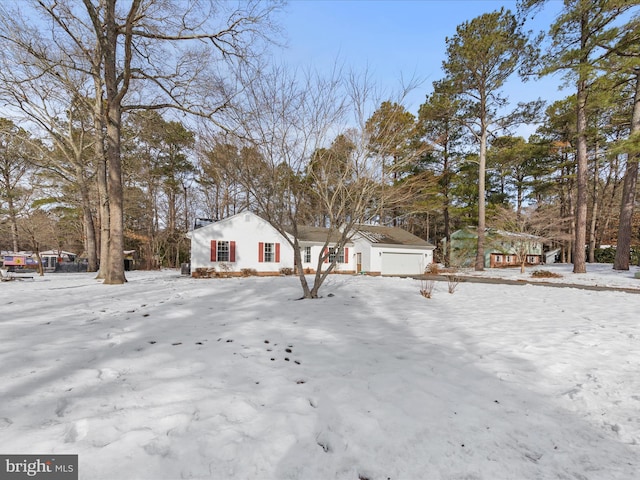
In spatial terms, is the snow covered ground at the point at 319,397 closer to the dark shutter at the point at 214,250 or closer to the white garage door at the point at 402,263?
the dark shutter at the point at 214,250

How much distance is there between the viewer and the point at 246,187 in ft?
22.9

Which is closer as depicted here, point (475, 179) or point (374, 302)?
point (374, 302)

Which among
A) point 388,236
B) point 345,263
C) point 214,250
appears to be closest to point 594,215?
point 388,236

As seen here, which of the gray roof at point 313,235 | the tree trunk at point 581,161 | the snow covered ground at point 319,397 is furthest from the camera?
the gray roof at point 313,235

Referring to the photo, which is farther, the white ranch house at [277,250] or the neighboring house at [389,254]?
the neighboring house at [389,254]

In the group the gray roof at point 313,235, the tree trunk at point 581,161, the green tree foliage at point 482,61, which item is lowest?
the gray roof at point 313,235

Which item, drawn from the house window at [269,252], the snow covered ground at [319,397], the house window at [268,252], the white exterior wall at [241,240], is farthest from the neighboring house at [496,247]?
the snow covered ground at [319,397]

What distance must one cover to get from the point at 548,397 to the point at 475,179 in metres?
24.2

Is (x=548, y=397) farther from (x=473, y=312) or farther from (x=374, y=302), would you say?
(x=374, y=302)

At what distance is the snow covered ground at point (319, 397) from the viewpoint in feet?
5.89

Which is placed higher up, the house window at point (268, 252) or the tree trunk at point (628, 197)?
the tree trunk at point (628, 197)

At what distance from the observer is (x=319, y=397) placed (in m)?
2.53

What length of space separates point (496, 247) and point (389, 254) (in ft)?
25.1

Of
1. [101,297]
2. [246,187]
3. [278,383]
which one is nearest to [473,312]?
[278,383]
